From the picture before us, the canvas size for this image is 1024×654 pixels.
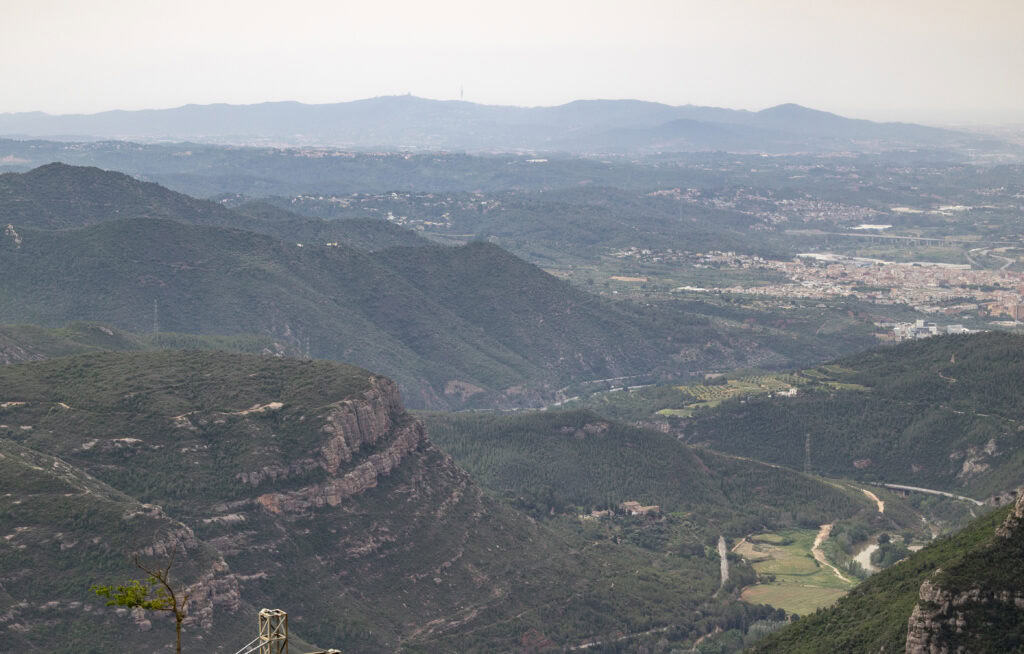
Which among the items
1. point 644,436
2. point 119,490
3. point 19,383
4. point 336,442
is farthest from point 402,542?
point 644,436

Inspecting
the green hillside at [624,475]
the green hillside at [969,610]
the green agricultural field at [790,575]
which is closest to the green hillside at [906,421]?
the green hillside at [624,475]

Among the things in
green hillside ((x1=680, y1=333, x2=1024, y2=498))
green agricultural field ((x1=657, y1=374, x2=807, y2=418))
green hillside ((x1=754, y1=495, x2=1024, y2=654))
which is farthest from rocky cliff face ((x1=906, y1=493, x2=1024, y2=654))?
green agricultural field ((x1=657, y1=374, x2=807, y2=418))

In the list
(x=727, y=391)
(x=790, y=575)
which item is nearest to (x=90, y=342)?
(x=790, y=575)

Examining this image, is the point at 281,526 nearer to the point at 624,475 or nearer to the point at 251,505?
the point at 251,505

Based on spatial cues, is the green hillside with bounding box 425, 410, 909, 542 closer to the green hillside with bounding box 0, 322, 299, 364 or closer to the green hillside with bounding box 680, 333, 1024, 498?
the green hillside with bounding box 680, 333, 1024, 498

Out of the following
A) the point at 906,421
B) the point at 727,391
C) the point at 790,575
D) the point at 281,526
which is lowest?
the point at 790,575

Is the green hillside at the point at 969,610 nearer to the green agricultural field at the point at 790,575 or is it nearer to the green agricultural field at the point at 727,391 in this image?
the green agricultural field at the point at 790,575
